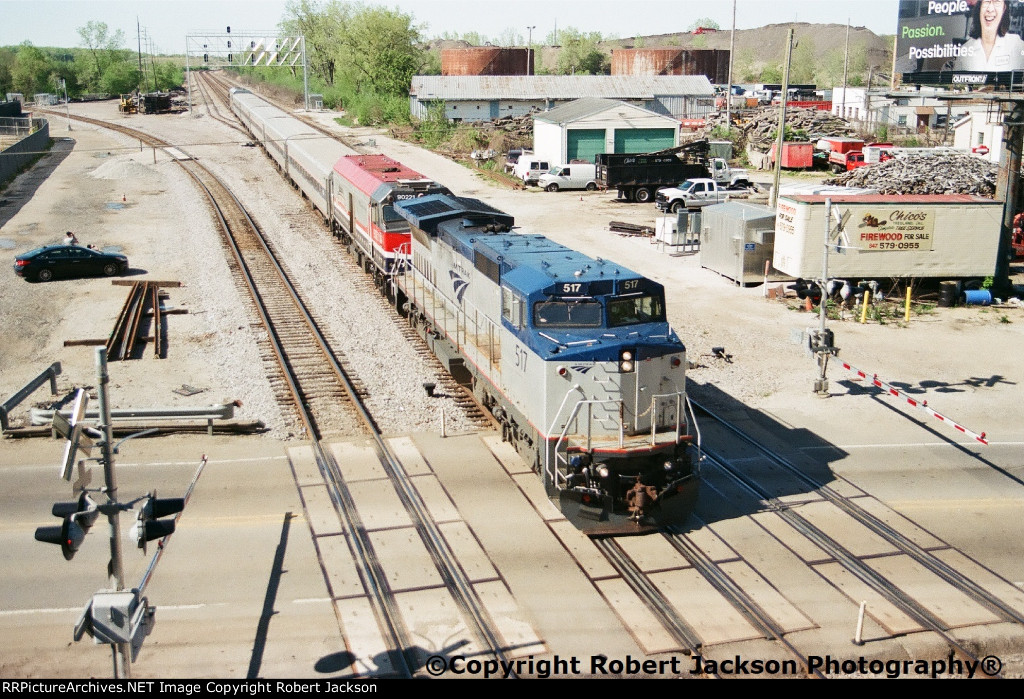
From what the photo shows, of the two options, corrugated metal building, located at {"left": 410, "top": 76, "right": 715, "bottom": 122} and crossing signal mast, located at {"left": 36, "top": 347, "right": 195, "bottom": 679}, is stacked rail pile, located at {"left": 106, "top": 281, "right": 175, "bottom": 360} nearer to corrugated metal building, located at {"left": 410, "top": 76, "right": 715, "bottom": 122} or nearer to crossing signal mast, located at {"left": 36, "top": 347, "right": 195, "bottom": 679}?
crossing signal mast, located at {"left": 36, "top": 347, "right": 195, "bottom": 679}

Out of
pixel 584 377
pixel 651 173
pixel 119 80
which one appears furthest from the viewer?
pixel 119 80

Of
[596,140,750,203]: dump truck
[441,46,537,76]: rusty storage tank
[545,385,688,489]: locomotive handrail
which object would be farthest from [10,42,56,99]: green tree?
[545,385,688,489]: locomotive handrail

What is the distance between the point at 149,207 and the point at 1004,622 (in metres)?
46.8

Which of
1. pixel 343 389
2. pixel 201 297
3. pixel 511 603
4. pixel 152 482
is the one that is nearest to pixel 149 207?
pixel 201 297

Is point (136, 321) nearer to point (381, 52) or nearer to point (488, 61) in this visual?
point (381, 52)

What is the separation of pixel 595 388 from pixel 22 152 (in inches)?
2446

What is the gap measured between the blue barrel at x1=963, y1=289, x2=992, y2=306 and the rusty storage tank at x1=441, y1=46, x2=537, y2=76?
85110mm

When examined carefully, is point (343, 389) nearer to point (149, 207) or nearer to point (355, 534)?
point (355, 534)

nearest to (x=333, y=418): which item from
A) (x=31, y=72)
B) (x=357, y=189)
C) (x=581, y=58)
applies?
(x=357, y=189)

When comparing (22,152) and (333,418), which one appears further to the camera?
(22,152)

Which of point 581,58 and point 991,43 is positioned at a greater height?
point 581,58

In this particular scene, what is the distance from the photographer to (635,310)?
1684 cm

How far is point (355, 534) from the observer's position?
53.4ft

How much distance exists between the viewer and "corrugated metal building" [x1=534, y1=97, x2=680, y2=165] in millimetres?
62250
